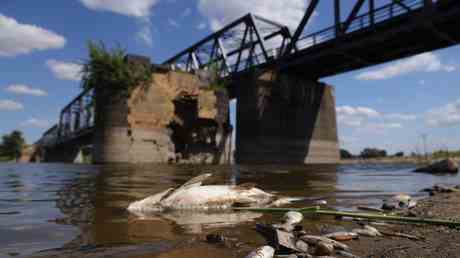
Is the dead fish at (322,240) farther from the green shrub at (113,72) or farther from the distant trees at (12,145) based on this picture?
the distant trees at (12,145)

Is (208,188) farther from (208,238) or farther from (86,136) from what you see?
(86,136)

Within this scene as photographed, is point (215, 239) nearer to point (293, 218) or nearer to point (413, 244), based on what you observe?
point (293, 218)

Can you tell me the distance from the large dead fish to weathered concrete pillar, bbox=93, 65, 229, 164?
19.2 metres

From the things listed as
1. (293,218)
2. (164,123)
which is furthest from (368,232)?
(164,123)

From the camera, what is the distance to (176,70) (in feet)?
86.0

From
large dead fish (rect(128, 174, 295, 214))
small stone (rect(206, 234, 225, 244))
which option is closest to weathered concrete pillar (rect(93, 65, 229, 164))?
large dead fish (rect(128, 174, 295, 214))

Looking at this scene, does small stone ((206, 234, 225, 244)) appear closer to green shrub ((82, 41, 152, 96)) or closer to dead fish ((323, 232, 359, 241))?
dead fish ((323, 232, 359, 241))

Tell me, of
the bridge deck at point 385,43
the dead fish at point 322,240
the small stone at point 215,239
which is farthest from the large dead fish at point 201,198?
the bridge deck at point 385,43

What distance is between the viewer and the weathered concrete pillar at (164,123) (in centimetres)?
2229

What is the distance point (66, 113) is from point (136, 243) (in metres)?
52.7

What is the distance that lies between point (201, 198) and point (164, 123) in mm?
21762

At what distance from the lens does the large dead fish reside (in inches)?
126

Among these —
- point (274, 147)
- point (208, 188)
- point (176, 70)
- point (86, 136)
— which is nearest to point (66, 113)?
point (86, 136)

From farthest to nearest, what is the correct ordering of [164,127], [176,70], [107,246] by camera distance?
[176,70] → [164,127] → [107,246]
